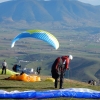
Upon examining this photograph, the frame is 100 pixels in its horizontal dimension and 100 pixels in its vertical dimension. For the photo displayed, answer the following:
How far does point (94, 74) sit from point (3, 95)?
583 feet

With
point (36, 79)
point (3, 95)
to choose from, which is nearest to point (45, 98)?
point (3, 95)

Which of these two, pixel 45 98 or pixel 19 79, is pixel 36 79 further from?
pixel 45 98

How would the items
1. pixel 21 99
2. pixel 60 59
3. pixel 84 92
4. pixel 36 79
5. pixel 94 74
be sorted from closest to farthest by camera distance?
pixel 21 99 < pixel 84 92 < pixel 60 59 < pixel 36 79 < pixel 94 74

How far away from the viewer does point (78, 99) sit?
16172mm

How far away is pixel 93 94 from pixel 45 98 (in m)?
2.38

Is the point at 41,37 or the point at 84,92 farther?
the point at 41,37

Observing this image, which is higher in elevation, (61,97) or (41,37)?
(41,37)

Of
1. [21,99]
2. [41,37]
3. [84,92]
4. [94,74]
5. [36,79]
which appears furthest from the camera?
[94,74]

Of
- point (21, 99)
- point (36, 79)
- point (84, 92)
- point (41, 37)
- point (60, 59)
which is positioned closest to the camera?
point (21, 99)

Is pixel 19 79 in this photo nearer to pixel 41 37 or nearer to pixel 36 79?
pixel 36 79

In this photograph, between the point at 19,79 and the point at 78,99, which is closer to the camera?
the point at 78,99

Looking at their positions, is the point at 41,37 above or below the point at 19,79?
above

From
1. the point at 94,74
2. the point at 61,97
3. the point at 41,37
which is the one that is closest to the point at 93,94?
the point at 61,97

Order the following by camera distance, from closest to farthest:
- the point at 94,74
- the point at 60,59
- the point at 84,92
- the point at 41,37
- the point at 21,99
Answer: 1. the point at 21,99
2. the point at 84,92
3. the point at 60,59
4. the point at 41,37
5. the point at 94,74
